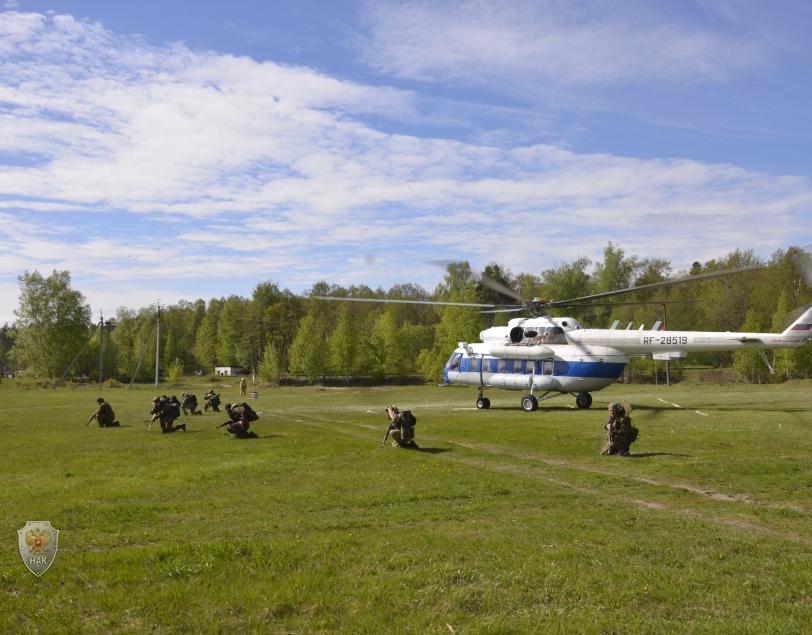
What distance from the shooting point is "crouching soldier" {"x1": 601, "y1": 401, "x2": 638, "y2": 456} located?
1917 cm

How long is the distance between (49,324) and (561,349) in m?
81.9

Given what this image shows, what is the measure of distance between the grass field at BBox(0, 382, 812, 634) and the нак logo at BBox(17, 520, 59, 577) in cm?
25

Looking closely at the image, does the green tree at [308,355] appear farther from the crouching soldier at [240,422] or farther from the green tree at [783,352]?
the crouching soldier at [240,422]

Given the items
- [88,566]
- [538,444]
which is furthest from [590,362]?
[88,566]

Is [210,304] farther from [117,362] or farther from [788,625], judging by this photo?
[788,625]

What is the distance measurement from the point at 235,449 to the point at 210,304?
119m

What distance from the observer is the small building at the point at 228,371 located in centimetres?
10653

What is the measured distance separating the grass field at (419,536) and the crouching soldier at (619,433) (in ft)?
1.90

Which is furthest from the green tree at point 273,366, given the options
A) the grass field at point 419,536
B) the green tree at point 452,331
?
the grass field at point 419,536

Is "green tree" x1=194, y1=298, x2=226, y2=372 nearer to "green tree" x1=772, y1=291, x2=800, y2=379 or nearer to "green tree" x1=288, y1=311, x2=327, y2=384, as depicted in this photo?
"green tree" x1=288, y1=311, x2=327, y2=384

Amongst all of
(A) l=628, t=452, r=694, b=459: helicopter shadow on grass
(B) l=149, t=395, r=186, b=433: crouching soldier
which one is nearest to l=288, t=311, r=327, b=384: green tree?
(B) l=149, t=395, r=186, b=433: crouching soldier

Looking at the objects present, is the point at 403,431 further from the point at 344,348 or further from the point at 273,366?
the point at 273,366

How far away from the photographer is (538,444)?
21.8m

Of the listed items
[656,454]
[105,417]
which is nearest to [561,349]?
[656,454]
